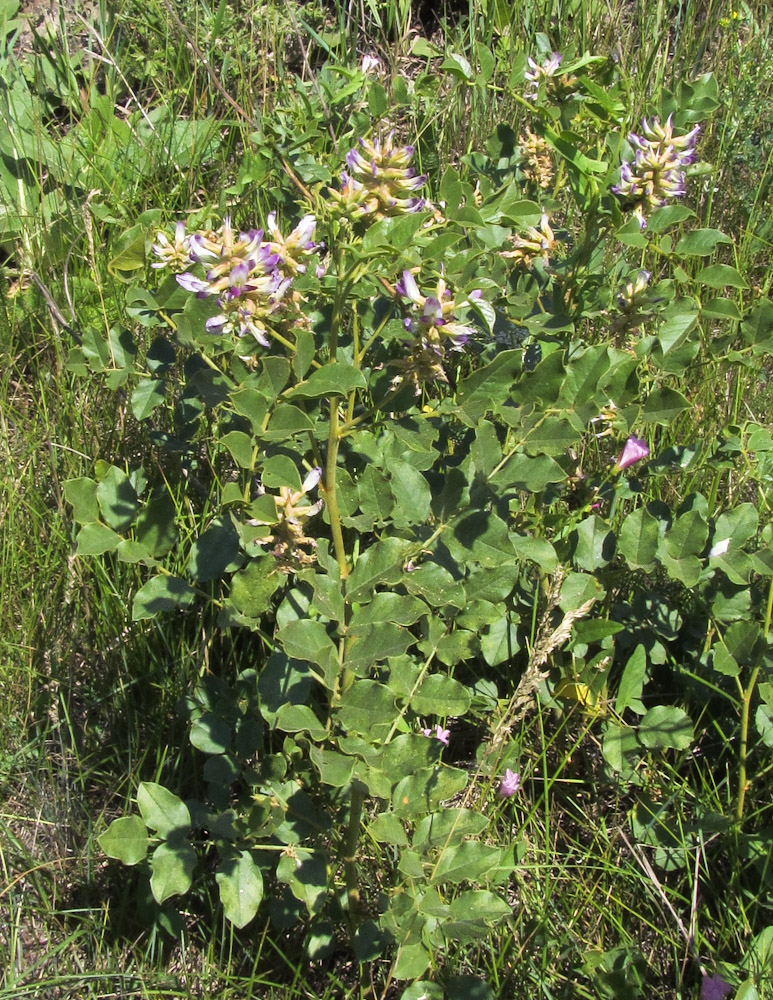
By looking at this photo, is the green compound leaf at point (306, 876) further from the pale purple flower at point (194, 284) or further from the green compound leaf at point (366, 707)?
the pale purple flower at point (194, 284)

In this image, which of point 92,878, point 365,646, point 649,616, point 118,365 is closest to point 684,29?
point 649,616

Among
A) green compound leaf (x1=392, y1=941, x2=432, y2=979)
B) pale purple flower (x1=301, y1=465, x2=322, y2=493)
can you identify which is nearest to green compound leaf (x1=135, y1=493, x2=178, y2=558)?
pale purple flower (x1=301, y1=465, x2=322, y2=493)

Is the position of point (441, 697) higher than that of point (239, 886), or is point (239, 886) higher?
point (441, 697)

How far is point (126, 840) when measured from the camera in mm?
1415

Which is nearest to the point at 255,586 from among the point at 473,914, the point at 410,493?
the point at 410,493

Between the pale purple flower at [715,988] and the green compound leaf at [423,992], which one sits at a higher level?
the green compound leaf at [423,992]

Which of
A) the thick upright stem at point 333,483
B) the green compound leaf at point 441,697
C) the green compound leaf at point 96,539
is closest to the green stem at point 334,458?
the thick upright stem at point 333,483

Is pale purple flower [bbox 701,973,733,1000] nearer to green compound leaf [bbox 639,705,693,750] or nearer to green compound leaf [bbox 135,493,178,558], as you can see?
green compound leaf [bbox 639,705,693,750]

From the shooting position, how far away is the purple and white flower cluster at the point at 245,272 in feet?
3.85

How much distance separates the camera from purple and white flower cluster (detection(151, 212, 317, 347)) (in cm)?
117

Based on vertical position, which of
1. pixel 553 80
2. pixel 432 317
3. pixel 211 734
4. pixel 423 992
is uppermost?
pixel 553 80

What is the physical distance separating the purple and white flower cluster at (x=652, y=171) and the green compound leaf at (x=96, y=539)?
100cm

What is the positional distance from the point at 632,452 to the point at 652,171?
1.65ft

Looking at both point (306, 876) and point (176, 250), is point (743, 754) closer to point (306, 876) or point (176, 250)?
point (306, 876)
